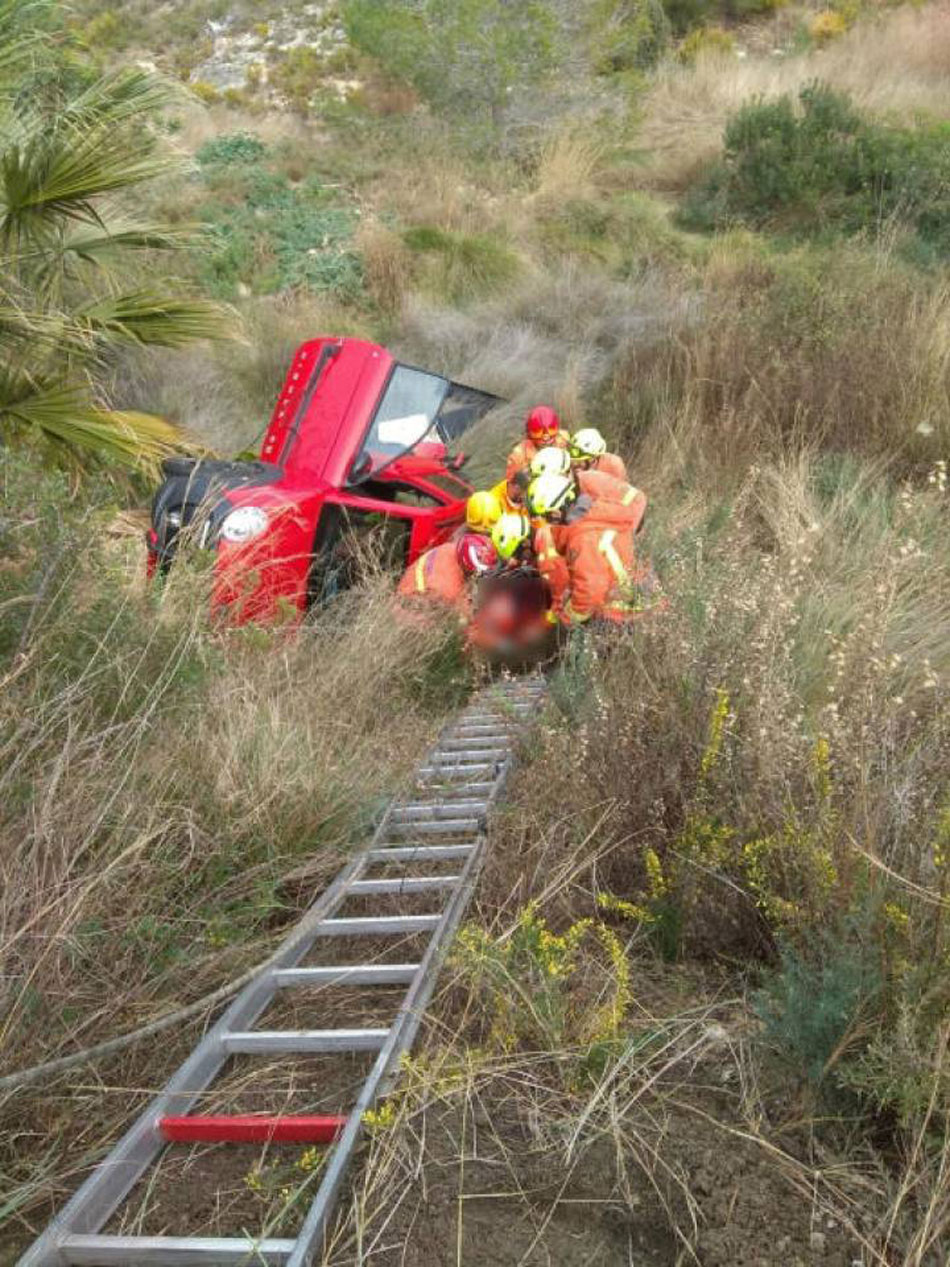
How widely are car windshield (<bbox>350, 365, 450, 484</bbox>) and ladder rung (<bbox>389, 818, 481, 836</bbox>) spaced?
298cm

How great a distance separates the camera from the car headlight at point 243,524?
5379mm

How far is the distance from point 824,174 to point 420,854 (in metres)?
11.9

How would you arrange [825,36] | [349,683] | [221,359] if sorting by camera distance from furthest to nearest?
[825,36]
[221,359]
[349,683]

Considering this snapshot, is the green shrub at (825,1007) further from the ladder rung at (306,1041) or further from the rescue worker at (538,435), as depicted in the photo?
the rescue worker at (538,435)

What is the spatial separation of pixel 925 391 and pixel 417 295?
652cm

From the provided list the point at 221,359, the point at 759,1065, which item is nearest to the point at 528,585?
the point at 759,1065

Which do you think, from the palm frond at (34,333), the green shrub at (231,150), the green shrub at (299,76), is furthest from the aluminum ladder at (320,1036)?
the green shrub at (299,76)

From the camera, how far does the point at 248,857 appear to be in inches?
127

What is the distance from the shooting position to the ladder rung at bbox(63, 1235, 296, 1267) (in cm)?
185

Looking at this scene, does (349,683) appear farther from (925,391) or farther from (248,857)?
(925,391)

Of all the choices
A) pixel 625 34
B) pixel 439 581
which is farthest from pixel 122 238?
pixel 625 34

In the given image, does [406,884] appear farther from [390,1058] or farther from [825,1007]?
[825,1007]

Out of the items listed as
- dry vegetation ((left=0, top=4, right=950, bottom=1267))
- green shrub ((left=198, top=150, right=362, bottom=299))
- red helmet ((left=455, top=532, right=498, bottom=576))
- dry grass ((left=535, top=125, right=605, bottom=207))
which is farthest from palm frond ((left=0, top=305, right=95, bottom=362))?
dry grass ((left=535, top=125, right=605, bottom=207))

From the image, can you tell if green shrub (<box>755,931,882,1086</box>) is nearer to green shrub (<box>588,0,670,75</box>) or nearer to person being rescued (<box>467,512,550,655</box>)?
person being rescued (<box>467,512,550,655</box>)
